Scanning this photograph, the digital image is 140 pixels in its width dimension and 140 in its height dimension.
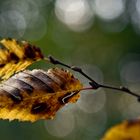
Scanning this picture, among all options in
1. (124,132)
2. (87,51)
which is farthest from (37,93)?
(87,51)

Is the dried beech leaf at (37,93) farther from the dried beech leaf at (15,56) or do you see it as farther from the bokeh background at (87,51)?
the bokeh background at (87,51)

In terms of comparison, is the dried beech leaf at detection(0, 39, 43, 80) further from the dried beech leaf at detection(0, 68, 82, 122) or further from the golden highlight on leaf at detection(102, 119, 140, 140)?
the golden highlight on leaf at detection(102, 119, 140, 140)

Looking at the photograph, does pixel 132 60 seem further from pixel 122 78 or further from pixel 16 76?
pixel 16 76

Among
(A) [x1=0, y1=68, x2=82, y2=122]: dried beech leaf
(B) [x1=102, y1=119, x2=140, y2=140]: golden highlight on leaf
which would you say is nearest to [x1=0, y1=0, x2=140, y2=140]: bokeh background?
(A) [x1=0, y1=68, x2=82, y2=122]: dried beech leaf

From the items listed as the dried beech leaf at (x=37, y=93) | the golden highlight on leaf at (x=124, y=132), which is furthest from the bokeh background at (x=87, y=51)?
the golden highlight on leaf at (x=124, y=132)

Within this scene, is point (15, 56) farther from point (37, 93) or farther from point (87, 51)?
point (87, 51)

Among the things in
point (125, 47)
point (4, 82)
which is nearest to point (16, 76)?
point (4, 82)
